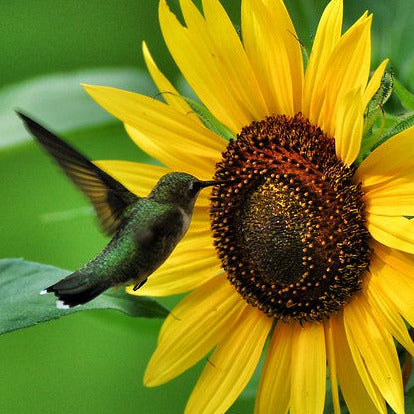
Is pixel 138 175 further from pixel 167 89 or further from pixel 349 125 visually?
pixel 349 125

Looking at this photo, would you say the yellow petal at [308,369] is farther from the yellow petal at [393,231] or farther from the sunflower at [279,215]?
the yellow petal at [393,231]

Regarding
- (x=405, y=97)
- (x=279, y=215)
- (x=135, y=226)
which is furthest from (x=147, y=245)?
(x=405, y=97)

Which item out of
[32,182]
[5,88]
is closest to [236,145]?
[5,88]

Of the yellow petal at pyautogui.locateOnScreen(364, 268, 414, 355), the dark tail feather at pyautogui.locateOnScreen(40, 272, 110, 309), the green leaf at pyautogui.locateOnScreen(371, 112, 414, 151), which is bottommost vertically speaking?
the yellow petal at pyautogui.locateOnScreen(364, 268, 414, 355)

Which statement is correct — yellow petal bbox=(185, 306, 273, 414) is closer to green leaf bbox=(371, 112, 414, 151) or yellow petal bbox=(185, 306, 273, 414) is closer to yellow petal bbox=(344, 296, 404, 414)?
yellow petal bbox=(344, 296, 404, 414)

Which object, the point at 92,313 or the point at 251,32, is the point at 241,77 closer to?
the point at 251,32

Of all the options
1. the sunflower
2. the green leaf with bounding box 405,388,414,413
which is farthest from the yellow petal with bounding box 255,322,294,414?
the green leaf with bounding box 405,388,414,413
